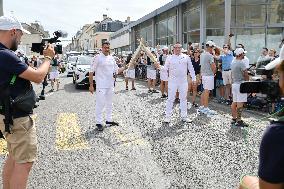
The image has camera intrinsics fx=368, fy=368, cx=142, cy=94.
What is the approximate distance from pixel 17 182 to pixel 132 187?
163cm

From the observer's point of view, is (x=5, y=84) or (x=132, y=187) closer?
(x=5, y=84)

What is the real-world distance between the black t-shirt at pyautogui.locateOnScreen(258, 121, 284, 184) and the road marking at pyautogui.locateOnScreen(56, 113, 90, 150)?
207 inches

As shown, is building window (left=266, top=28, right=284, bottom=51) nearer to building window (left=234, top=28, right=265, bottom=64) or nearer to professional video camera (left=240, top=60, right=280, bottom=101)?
building window (left=234, top=28, right=265, bottom=64)

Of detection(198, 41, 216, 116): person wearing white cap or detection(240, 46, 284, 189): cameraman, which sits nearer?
detection(240, 46, 284, 189): cameraman

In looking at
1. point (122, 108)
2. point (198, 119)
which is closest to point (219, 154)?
point (198, 119)

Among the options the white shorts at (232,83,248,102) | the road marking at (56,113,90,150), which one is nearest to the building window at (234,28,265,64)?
the white shorts at (232,83,248,102)

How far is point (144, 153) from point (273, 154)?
468 centimetres

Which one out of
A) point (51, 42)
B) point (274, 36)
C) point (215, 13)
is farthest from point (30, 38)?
point (51, 42)

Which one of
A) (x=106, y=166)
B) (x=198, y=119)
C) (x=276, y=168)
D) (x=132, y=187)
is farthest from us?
(x=198, y=119)

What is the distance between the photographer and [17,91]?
3.47m

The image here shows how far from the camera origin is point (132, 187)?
4707 mm

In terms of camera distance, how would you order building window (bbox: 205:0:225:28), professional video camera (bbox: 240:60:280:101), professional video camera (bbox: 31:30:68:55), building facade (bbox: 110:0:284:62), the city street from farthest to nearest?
building window (bbox: 205:0:225:28) → building facade (bbox: 110:0:284:62) → the city street → professional video camera (bbox: 31:30:68:55) → professional video camera (bbox: 240:60:280:101)

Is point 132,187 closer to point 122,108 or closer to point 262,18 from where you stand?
point 122,108

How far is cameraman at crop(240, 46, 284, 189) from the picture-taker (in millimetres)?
1637
